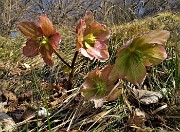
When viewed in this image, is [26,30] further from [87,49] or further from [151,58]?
[151,58]

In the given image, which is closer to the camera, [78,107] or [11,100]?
[78,107]

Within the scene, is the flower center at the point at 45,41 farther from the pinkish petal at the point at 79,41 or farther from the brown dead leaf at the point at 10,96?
the brown dead leaf at the point at 10,96

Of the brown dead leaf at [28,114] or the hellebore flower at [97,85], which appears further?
the brown dead leaf at [28,114]

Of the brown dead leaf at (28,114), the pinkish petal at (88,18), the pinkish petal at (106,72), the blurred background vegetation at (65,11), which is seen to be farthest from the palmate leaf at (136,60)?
the blurred background vegetation at (65,11)

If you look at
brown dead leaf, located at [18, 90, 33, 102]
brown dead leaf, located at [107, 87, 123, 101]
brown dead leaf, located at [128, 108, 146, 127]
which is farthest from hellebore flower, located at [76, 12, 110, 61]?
brown dead leaf, located at [18, 90, 33, 102]

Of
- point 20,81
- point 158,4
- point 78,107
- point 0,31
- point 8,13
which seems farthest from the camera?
point 158,4

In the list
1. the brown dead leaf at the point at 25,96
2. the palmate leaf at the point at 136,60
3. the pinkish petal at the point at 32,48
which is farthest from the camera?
the brown dead leaf at the point at 25,96

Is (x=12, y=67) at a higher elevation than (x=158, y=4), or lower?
higher

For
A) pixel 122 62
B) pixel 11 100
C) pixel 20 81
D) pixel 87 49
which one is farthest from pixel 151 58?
pixel 20 81
